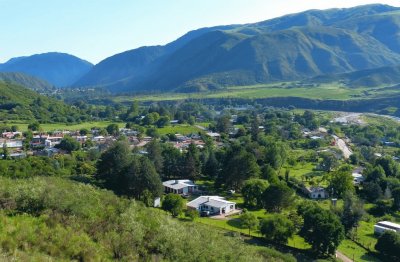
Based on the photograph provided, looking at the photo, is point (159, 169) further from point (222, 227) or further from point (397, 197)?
point (397, 197)

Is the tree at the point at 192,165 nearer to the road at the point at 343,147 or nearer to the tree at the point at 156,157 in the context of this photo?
the tree at the point at 156,157

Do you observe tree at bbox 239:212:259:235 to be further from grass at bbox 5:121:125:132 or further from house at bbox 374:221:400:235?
grass at bbox 5:121:125:132

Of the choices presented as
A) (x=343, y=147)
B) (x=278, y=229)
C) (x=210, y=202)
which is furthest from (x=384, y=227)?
(x=343, y=147)

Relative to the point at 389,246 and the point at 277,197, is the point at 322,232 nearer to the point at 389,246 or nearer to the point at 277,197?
the point at 389,246

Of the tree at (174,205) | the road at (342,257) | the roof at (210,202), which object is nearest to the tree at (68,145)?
the roof at (210,202)

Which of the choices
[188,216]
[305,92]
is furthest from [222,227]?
[305,92]

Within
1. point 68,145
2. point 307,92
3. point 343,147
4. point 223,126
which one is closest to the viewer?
point 68,145
